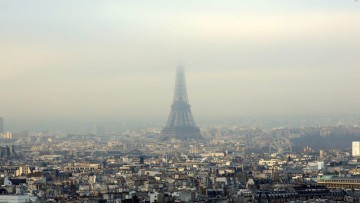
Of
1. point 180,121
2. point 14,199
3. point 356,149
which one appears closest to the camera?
point 14,199

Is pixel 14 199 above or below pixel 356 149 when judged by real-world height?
below

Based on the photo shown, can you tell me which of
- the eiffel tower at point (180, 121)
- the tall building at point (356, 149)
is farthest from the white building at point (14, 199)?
the eiffel tower at point (180, 121)

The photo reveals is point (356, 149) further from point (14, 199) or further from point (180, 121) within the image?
point (14, 199)

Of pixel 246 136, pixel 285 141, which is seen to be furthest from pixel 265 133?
pixel 285 141

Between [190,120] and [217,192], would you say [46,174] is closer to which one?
[217,192]

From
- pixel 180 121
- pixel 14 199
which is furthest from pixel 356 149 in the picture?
pixel 14 199

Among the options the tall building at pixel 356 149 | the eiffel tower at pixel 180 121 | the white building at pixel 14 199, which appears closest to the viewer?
the white building at pixel 14 199

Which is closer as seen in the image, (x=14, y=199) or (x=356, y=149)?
(x=14, y=199)

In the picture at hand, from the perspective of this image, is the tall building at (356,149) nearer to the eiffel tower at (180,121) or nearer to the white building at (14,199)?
the eiffel tower at (180,121)

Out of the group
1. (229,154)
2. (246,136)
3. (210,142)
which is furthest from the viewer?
(246,136)
